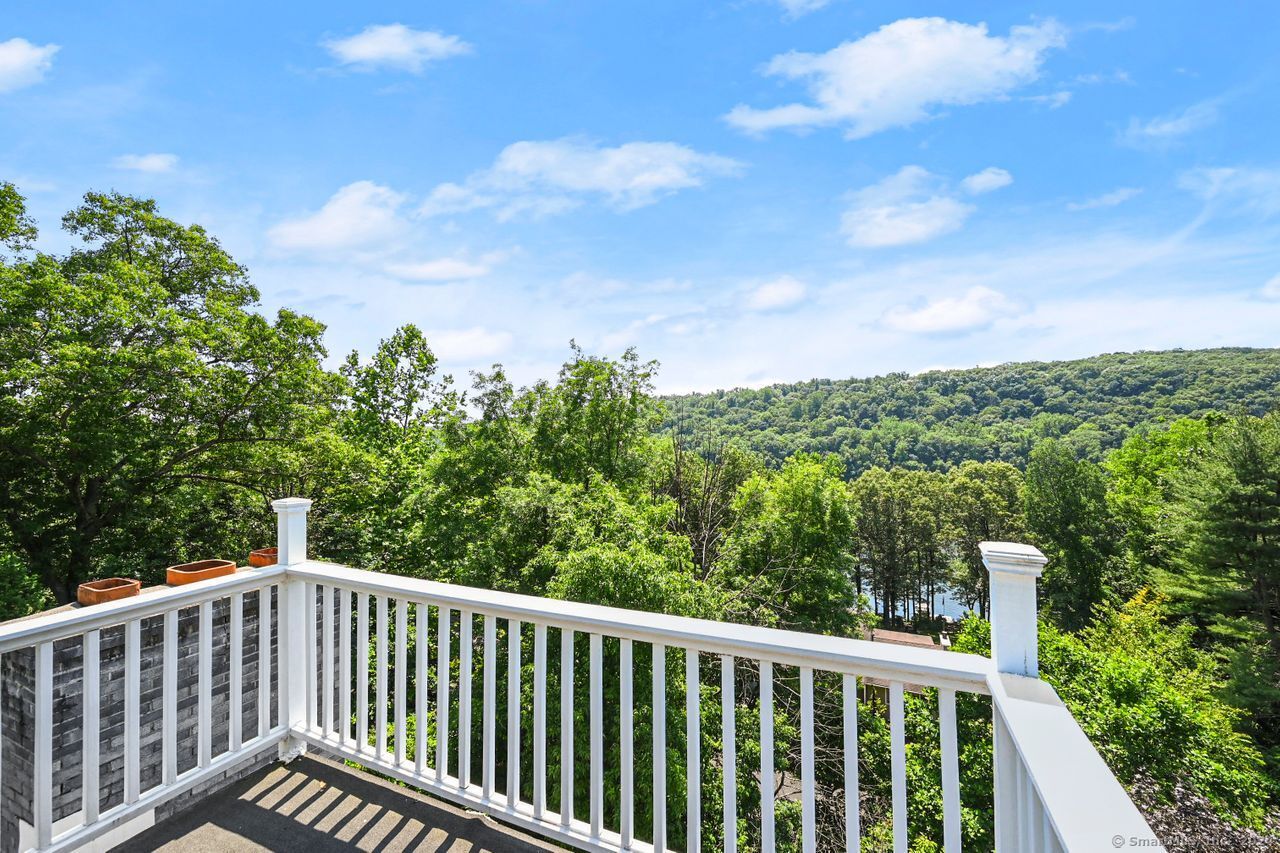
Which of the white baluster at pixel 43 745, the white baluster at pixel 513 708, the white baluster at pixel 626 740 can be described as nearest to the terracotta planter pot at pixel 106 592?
the white baluster at pixel 43 745

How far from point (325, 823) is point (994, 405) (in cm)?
3988

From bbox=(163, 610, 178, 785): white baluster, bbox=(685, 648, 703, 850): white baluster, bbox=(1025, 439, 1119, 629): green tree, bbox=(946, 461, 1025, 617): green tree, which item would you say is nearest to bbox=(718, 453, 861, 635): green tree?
bbox=(685, 648, 703, 850): white baluster

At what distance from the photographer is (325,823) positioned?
1912mm

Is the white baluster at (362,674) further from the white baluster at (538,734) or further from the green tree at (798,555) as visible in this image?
the green tree at (798,555)

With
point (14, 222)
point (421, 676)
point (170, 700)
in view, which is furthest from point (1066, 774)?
point (14, 222)

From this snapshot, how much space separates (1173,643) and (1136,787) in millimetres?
9438

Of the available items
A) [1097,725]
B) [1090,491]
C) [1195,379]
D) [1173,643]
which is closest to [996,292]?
[1090,491]

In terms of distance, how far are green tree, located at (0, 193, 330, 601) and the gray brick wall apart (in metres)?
6.93

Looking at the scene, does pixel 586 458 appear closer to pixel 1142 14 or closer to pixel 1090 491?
pixel 1142 14

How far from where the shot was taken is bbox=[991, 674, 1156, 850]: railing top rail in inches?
24.9

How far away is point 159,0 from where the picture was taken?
188 inches

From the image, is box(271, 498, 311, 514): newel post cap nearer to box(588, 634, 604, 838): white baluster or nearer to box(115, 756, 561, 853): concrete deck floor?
box(115, 756, 561, 853): concrete deck floor

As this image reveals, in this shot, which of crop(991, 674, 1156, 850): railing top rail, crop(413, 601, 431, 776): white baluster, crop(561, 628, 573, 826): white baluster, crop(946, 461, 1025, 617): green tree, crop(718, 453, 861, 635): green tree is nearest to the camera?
crop(991, 674, 1156, 850): railing top rail

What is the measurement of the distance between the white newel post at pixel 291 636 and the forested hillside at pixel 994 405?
20.0 metres
